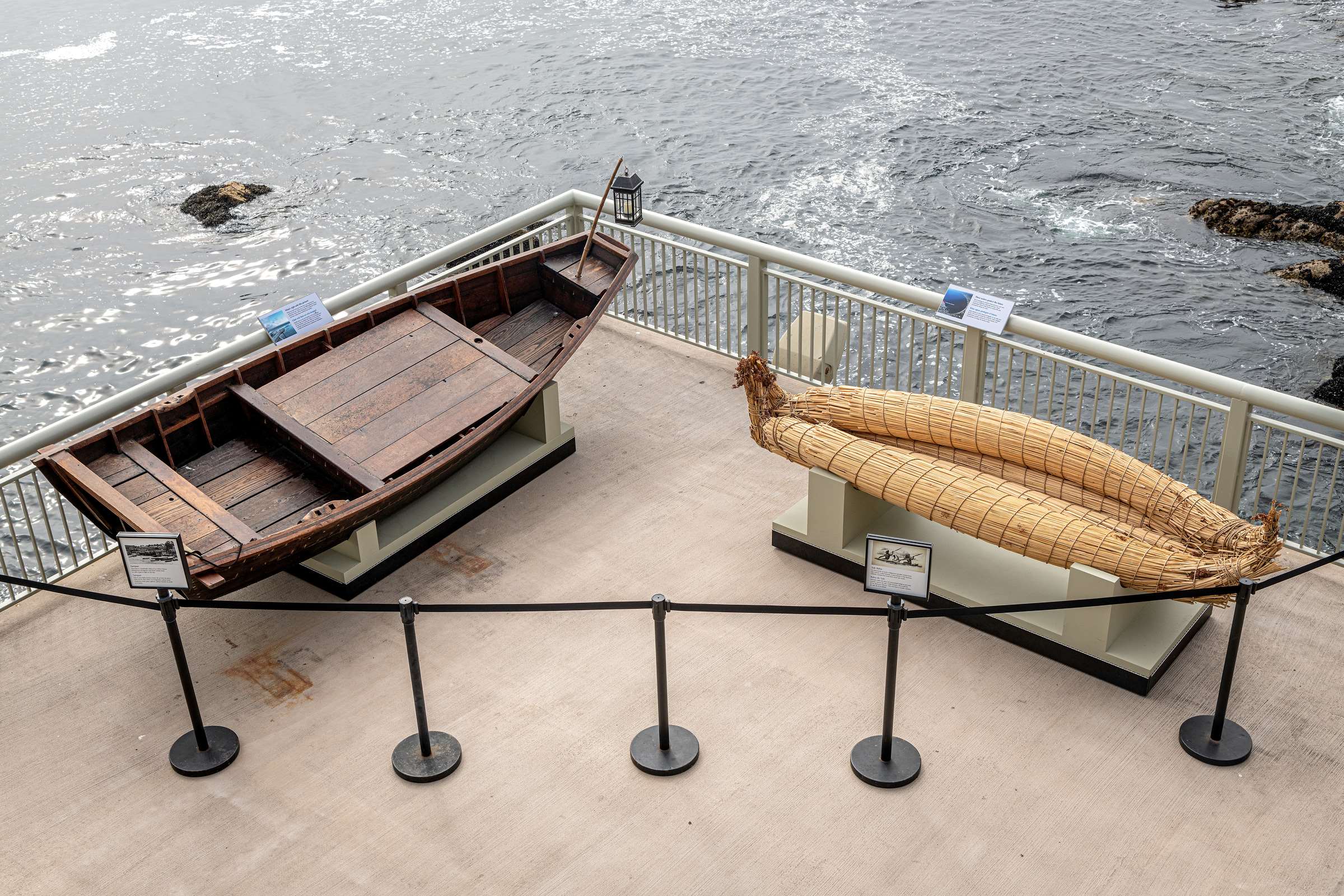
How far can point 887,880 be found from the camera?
6352 mm

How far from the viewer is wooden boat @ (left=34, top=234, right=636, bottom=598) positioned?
305 inches

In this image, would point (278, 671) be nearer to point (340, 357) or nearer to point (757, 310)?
point (340, 357)

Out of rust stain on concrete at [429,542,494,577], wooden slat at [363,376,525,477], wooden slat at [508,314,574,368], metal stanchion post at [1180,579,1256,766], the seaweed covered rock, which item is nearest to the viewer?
metal stanchion post at [1180,579,1256,766]

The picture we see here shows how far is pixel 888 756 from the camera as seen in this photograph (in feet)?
A: 22.9

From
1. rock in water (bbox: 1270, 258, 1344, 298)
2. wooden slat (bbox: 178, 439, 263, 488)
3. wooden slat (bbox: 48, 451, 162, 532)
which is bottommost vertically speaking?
rock in water (bbox: 1270, 258, 1344, 298)

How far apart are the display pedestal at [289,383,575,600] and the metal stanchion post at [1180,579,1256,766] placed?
4.66 metres

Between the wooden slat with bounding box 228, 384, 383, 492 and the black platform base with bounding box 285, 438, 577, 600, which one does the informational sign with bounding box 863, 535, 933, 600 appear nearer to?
the wooden slat with bounding box 228, 384, 383, 492

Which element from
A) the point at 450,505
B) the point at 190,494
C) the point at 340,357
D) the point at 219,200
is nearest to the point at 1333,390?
the point at 450,505

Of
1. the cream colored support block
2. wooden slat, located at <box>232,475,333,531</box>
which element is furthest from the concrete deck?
the cream colored support block

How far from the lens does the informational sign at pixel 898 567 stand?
653 centimetres

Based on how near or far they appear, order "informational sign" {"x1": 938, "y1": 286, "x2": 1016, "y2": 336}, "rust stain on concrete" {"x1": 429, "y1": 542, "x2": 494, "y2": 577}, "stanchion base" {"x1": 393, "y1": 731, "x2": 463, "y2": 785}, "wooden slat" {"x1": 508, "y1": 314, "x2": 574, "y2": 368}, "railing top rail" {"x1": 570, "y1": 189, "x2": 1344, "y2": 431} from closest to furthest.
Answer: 1. "stanchion base" {"x1": 393, "y1": 731, "x2": 463, "y2": 785}
2. "railing top rail" {"x1": 570, "y1": 189, "x2": 1344, "y2": 431}
3. "rust stain on concrete" {"x1": 429, "y1": 542, "x2": 494, "y2": 577}
4. "informational sign" {"x1": 938, "y1": 286, "x2": 1016, "y2": 336}
5. "wooden slat" {"x1": 508, "y1": 314, "x2": 574, "y2": 368}

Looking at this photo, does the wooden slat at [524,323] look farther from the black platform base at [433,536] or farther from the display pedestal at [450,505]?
the black platform base at [433,536]

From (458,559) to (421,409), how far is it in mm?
1033

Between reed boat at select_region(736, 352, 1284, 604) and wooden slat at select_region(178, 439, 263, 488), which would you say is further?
wooden slat at select_region(178, 439, 263, 488)
